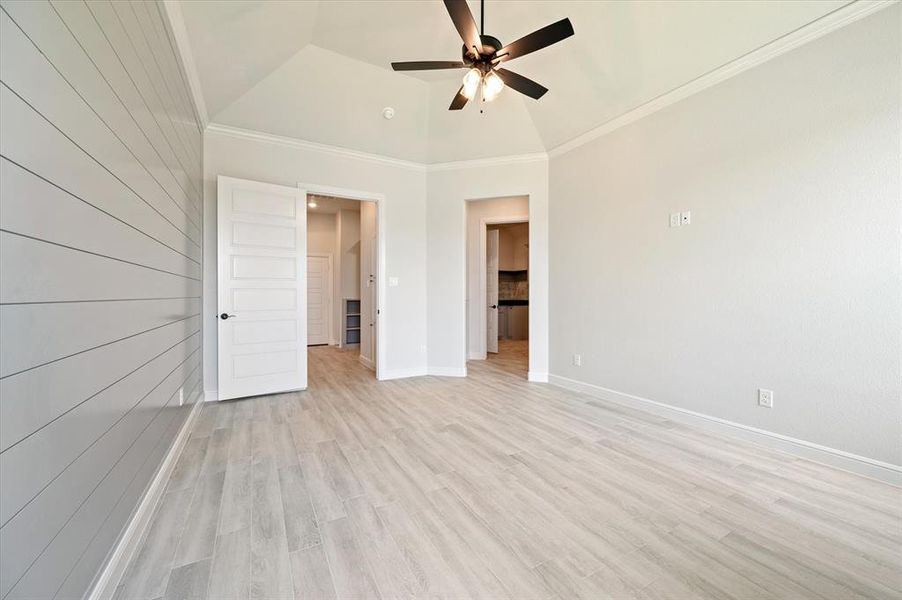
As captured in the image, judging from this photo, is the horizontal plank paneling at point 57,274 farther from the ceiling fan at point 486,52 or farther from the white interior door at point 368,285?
the white interior door at point 368,285

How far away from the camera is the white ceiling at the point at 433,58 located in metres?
2.42

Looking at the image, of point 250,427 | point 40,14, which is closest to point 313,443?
point 250,427

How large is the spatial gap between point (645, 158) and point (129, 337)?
3962mm

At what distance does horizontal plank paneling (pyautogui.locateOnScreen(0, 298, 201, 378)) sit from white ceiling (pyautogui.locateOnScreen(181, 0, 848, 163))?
220 centimetres

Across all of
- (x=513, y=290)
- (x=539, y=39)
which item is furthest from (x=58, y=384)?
(x=513, y=290)

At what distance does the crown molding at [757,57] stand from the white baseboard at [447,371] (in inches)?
126

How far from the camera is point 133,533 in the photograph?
1.45m

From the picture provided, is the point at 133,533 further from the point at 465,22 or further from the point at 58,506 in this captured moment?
the point at 465,22

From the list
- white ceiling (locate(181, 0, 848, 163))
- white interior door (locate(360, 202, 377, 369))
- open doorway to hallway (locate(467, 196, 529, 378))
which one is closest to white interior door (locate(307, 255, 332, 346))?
white interior door (locate(360, 202, 377, 369))

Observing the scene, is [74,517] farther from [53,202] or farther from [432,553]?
[432,553]

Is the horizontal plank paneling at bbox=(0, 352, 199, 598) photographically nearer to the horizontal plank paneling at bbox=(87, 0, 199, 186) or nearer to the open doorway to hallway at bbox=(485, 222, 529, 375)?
the horizontal plank paneling at bbox=(87, 0, 199, 186)

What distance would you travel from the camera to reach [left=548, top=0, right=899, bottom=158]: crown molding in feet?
6.59

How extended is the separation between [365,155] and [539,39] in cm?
266

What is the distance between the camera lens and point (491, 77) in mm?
2439
